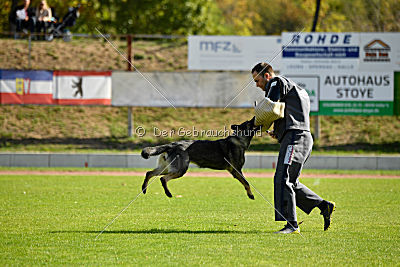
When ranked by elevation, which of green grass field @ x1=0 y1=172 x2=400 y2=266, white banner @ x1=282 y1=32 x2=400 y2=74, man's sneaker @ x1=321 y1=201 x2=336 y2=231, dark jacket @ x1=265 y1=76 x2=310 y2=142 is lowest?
green grass field @ x1=0 y1=172 x2=400 y2=266

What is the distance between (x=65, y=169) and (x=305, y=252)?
43.3 feet

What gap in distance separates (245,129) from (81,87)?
45.3 feet

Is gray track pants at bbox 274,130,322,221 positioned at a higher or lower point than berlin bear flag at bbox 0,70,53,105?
lower

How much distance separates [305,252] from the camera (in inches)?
268

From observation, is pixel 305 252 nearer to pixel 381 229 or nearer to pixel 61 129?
pixel 381 229

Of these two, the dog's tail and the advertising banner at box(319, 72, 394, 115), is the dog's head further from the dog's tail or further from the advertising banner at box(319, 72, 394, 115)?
the advertising banner at box(319, 72, 394, 115)

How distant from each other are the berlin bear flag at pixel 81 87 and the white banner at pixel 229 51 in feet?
10.9

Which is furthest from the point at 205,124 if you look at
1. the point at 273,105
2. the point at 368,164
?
the point at 273,105

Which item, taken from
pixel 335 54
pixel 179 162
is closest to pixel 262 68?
pixel 179 162

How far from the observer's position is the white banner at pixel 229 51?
2284cm

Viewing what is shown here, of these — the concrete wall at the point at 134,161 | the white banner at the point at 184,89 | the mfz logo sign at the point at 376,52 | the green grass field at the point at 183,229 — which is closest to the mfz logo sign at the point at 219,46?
the white banner at the point at 184,89

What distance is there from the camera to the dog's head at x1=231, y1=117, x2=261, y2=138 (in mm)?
9273

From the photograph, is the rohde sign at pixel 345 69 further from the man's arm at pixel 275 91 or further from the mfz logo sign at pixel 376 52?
the man's arm at pixel 275 91

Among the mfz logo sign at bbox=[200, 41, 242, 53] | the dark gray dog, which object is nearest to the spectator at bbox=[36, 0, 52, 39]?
the mfz logo sign at bbox=[200, 41, 242, 53]
